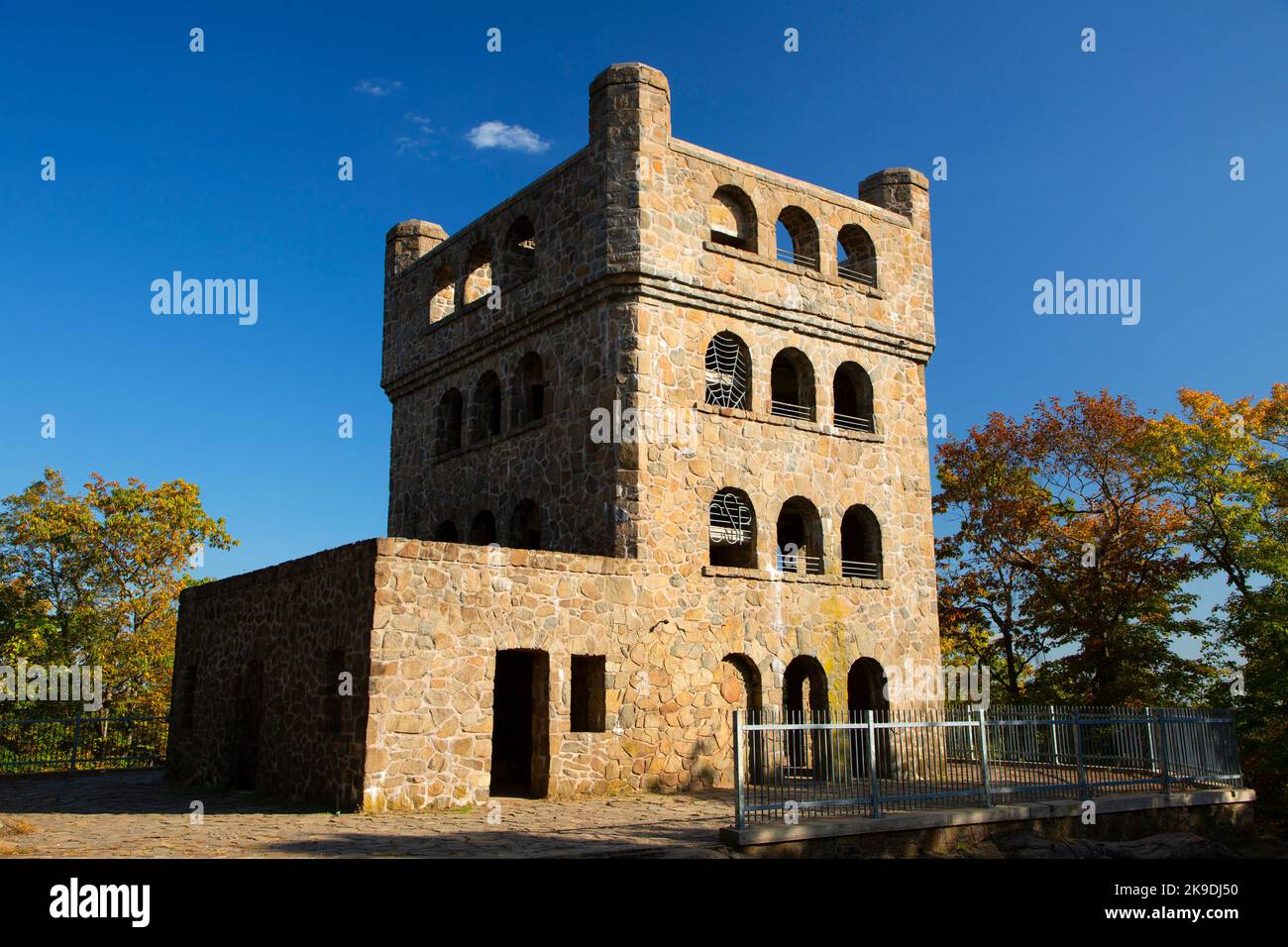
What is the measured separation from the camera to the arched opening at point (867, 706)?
19.2 meters

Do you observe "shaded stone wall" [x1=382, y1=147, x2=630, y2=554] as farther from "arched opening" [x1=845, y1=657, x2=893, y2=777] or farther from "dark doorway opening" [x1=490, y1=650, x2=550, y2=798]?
"arched opening" [x1=845, y1=657, x2=893, y2=777]

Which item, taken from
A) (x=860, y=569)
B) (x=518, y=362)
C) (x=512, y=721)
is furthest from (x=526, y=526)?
(x=860, y=569)

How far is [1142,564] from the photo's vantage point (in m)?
28.0

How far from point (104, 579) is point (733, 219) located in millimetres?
23660

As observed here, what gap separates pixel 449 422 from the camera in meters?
23.3

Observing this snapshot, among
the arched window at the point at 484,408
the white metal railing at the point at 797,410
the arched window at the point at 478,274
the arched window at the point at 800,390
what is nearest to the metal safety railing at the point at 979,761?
the white metal railing at the point at 797,410

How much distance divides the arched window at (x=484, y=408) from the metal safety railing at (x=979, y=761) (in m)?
7.89

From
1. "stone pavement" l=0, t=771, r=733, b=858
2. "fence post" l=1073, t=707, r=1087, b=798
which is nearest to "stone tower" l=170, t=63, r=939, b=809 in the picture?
"stone pavement" l=0, t=771, r=733, b=858

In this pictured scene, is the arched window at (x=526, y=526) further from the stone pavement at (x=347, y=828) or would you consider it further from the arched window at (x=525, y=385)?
the stone pavement at (x=347, y=828)

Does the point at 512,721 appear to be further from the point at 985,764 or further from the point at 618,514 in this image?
the point at 985,764

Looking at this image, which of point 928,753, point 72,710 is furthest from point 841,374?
point 72,710

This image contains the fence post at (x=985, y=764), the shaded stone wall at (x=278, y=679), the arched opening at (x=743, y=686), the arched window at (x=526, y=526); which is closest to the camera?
the fence post at (x=985, y=764)

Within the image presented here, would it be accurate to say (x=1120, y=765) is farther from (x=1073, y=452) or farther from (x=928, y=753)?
(x=1073, y=452)
